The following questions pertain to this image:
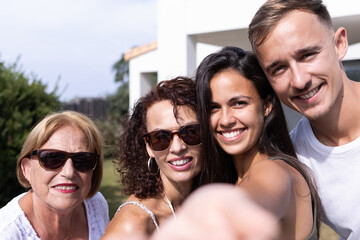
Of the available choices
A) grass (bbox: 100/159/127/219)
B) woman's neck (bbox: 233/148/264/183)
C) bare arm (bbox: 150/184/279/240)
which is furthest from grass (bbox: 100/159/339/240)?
bare arm (bbox: 150/184/279/240)

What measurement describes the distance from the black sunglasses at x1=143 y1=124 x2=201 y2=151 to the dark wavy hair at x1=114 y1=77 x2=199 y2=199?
115 millimetres

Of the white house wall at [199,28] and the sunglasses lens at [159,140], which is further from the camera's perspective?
the white house wall at [199,28]

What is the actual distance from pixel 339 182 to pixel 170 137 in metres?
1.05

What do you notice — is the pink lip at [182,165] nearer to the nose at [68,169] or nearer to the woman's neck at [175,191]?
the woman's neck at [175,191]

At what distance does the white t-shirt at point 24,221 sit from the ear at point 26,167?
0.65ft

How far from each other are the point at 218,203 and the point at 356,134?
77.1 inches

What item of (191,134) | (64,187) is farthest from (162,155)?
(64,187)

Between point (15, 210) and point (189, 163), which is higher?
point (189, 163)

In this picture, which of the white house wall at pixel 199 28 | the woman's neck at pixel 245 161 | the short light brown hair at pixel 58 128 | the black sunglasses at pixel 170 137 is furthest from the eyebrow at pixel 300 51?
the white house wall at pixel 199 28

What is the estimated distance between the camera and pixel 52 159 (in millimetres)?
2809

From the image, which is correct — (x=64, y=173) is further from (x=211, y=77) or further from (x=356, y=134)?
(x=356, y=134)

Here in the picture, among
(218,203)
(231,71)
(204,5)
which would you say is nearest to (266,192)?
(218,203)

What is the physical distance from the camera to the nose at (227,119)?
2.12 metres

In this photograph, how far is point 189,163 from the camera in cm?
245
